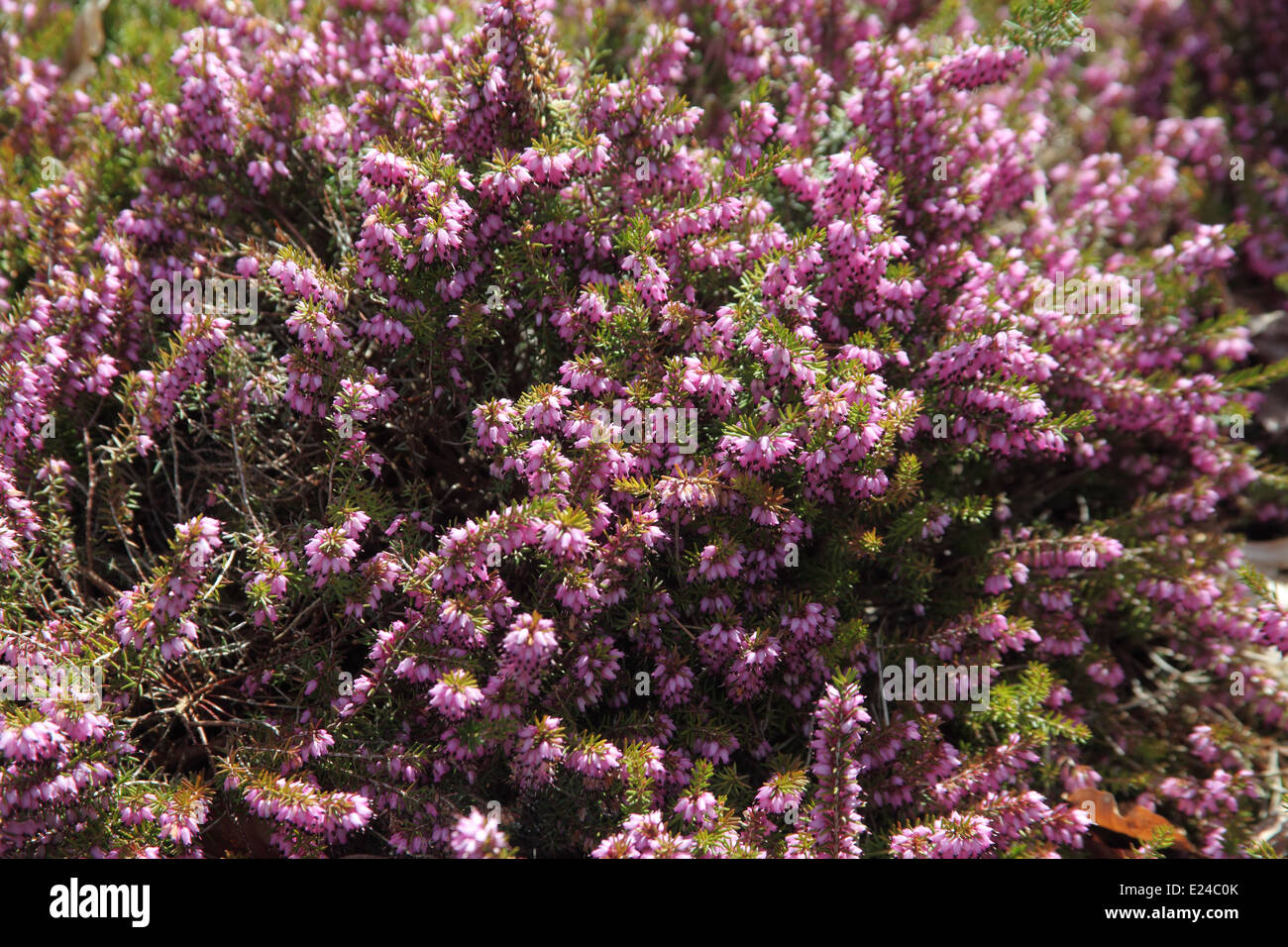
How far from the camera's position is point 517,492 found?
3.28m

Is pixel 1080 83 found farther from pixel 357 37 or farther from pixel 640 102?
pixel 357 37

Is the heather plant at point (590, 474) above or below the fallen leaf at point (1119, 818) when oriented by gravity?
above

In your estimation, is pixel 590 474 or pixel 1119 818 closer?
pixel 590 474

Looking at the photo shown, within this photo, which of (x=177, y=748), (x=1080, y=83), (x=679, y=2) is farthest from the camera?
(x=1080, y=83)

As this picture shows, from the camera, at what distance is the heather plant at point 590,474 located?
115 inches

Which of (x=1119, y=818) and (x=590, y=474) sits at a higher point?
(x=590, y=474)

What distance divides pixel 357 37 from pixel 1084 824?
432 centimetres

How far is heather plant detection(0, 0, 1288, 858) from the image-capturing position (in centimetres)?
291

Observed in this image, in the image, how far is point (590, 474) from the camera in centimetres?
287

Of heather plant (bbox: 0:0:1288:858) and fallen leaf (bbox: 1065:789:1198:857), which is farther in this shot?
fallen leaf (bbox: 1065:789:1198:857)

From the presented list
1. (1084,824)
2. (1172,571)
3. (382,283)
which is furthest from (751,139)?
(1084,824)

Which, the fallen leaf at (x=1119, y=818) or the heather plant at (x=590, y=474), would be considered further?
the fallen leaf at (x=1119, y=818)

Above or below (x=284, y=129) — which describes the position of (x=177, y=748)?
below

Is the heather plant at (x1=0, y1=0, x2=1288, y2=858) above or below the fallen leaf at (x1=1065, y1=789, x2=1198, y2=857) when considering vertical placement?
above
